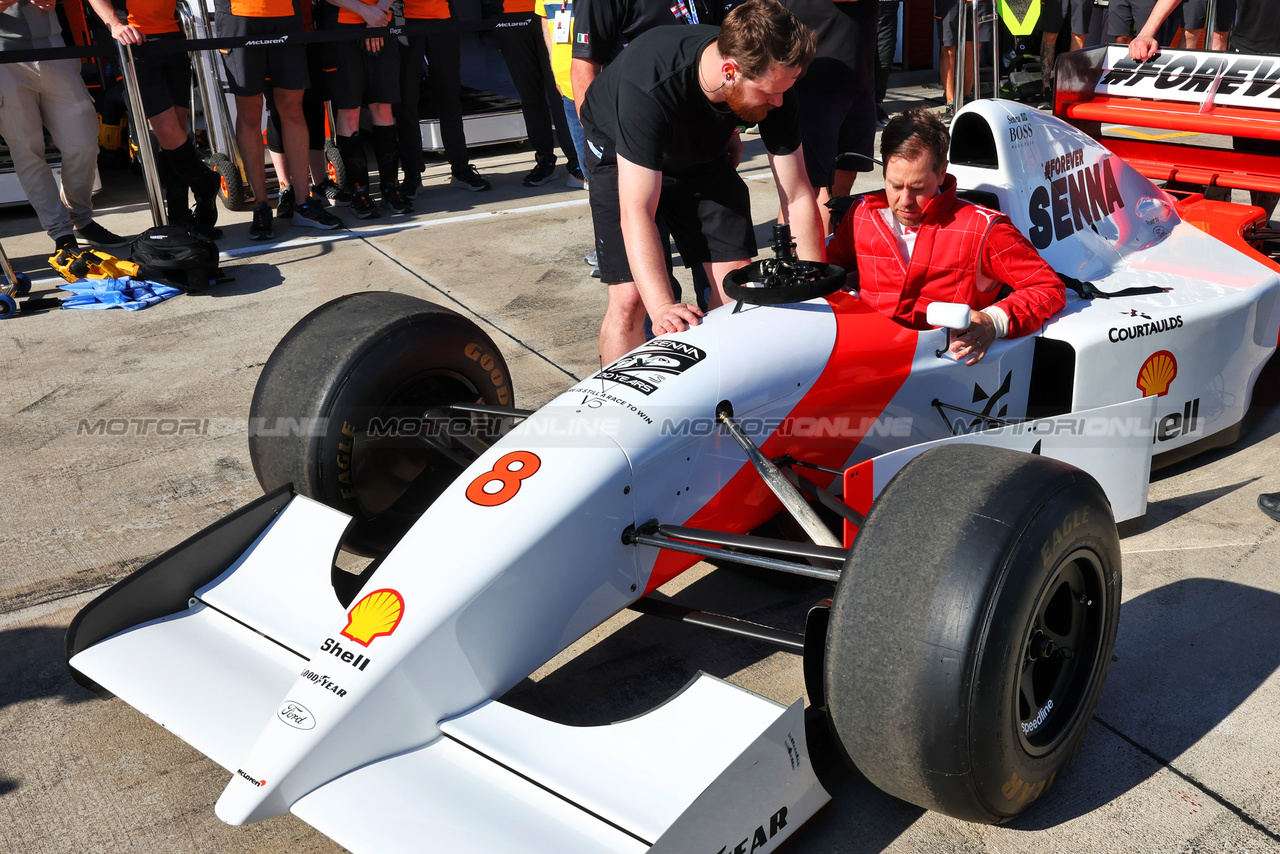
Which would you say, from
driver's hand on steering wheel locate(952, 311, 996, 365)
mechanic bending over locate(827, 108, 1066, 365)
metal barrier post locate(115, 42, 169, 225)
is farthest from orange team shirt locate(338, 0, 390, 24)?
driver's hand on steering wheel locate(952, 311, 996, 365)

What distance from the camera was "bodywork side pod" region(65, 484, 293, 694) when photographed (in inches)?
98.0

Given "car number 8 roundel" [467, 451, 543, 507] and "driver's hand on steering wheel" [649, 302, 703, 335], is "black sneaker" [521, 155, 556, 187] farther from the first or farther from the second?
"car number 8 roundel" [467, 451, 543, 507]

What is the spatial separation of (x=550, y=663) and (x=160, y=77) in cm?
565

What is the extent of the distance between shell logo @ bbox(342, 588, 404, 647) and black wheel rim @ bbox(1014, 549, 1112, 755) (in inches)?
52.3

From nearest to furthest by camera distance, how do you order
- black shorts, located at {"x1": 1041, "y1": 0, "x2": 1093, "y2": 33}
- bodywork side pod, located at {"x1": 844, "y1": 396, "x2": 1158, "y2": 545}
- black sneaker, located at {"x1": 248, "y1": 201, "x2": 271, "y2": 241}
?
bodywork side pod, located at {"x1": 844, "y1": 396, "x2": 1158, "y2": 545}
black sneaker, located at {"x1": 248, "y1": 201, "x2": 271, "y2": 241}
black shorts, located at {"x1": 1041, "y1": 0, "x2": 1093, "y2": 33}

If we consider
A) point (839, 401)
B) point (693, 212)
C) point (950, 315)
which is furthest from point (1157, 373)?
point (693, 212)

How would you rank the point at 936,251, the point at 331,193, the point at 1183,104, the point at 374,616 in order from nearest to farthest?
1. the point at 374,616
2. the point at 936,251
3. the point at 1183,104
4. the point at 331,193

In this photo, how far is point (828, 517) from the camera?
122 inches

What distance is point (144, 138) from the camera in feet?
22.4

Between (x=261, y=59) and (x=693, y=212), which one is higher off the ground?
(x=261, y=59)

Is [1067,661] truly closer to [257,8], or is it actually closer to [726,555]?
[726,555]

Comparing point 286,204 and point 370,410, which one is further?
point 286,204

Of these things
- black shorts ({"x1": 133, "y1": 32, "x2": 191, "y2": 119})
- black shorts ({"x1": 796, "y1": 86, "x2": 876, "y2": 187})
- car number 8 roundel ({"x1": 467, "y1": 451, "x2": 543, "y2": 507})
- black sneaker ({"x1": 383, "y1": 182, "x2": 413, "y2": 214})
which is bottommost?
black sneaker ({"x1": 383, "y1": 182, "x2": 413, "y2": 214})

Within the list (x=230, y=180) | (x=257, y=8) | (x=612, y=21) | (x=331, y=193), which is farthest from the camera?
(x=331, y=193)
